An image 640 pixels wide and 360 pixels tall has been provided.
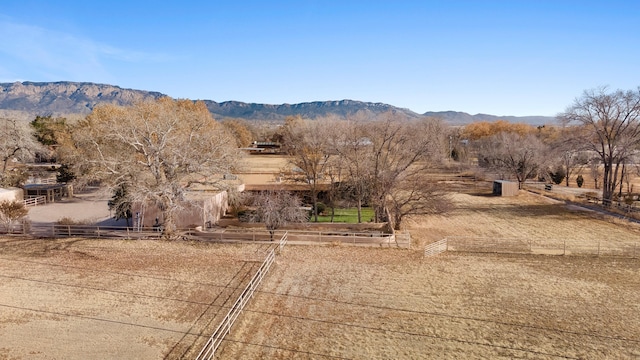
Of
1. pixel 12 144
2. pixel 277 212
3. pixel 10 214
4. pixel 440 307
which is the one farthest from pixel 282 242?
pixel 12 144

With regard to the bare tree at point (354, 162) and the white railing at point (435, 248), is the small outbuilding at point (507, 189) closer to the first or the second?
the bare tree at point (354, 162)

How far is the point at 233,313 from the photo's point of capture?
15375 millimetres

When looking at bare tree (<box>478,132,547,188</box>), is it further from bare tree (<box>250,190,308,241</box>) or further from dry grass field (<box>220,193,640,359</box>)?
bare tree (<box>250,190,308,241</box>)

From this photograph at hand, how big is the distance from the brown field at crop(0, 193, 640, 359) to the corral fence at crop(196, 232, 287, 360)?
0.34 meters

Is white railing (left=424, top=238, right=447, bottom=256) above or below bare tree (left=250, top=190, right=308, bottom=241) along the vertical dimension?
below

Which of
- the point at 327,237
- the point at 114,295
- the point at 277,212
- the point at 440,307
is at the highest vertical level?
the point at 277,212

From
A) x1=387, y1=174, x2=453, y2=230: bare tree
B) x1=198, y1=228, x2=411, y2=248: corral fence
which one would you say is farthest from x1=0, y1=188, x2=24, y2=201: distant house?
x1=387, y1=174, x2=453, y2=230: bare tree

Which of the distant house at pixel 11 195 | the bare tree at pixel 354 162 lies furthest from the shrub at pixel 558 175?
the distant house at pixel 11 195

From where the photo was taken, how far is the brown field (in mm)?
13484

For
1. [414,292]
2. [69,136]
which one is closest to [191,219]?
[414,292]

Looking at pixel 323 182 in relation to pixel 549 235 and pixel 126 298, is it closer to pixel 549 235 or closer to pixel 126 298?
pixel 549 235

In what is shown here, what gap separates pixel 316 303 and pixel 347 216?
64.0ft

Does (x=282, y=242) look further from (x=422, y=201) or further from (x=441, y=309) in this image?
(x=422, y=201)

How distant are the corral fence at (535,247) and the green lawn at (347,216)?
9.41 m
